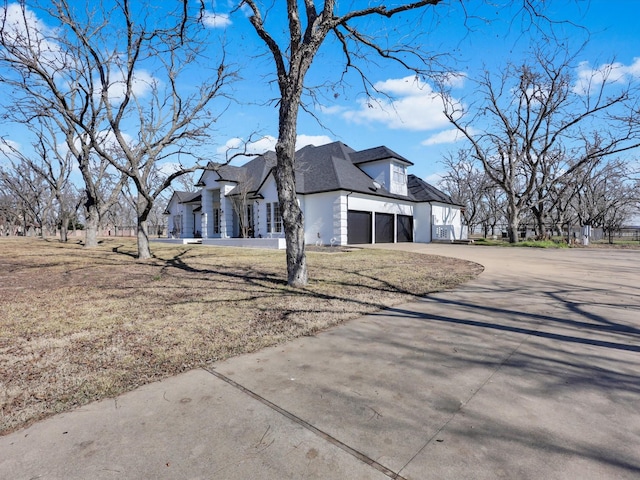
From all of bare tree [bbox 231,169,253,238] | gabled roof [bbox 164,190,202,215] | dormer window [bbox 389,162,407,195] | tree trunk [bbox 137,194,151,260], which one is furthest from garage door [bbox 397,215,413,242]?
gabled roof [bbox 164,190,202,215]

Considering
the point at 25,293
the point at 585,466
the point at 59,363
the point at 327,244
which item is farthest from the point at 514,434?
the point at 327,244

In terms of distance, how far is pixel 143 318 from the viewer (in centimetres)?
457

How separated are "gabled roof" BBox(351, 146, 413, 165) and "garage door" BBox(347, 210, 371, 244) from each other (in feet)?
15.2

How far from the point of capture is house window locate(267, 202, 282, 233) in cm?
2203

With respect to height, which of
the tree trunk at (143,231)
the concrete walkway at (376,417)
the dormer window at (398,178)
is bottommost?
the concrete walkway at (376,417)

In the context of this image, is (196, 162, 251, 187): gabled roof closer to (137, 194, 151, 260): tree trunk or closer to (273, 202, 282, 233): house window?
(273, 202, 282, 233): house window

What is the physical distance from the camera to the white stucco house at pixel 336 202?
20.5 m

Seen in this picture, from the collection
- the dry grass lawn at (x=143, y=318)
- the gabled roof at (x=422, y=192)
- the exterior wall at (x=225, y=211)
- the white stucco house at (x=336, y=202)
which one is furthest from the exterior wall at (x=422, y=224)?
the dry grass lawn at (x=143, y=318)

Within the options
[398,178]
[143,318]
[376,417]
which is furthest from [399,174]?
[376,417]

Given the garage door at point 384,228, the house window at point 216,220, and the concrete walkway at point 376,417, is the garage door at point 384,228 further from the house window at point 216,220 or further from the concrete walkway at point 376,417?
the concrete walkway at point 376,417

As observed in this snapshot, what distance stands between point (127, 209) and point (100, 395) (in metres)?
85.1

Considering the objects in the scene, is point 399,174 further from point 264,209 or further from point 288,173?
point 288,173

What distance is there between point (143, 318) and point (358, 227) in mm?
17676

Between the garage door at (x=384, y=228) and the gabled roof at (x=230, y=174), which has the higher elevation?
the gabled roof at (x=230, y=174)
